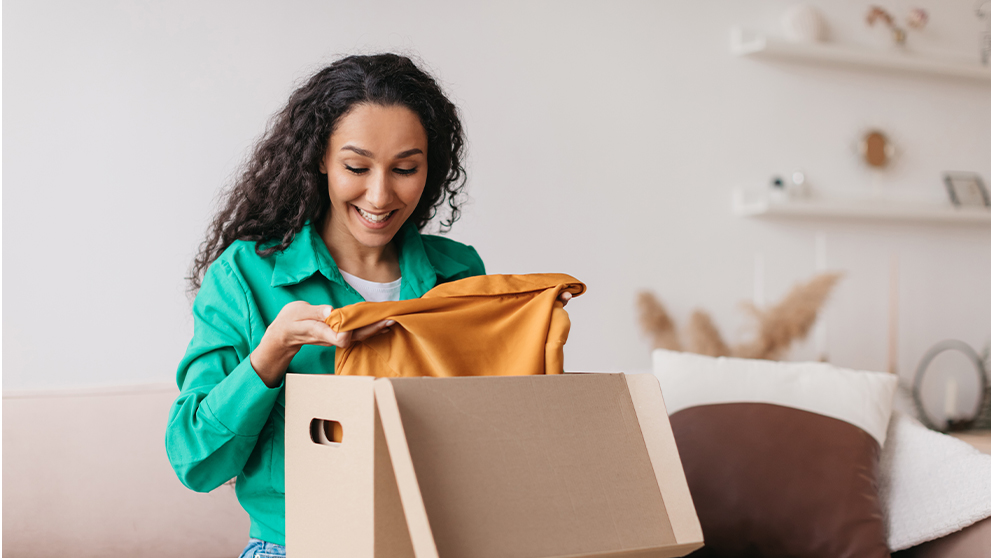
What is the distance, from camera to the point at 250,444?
0.97 metres

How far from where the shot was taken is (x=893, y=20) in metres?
2.92

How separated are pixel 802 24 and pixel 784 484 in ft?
6.48

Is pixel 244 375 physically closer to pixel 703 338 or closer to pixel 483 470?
pixel 483 470

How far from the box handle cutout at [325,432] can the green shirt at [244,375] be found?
0.11 m

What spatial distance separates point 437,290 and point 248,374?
261mm

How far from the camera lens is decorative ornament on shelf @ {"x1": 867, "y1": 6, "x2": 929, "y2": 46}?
2.86m

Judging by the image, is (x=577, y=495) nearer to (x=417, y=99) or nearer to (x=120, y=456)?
(x=417, y=99)

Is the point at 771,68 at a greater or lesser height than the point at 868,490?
greater

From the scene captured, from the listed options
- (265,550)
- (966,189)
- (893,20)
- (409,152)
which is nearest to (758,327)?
(966,189)

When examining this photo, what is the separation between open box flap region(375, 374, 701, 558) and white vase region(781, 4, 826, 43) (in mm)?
2382

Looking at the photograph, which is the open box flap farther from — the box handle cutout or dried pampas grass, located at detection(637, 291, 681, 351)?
dried pampas grass, located at detection(637, 291, 681, 351)

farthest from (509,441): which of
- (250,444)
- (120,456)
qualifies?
(120,456)

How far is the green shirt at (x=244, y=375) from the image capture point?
0.91 meters

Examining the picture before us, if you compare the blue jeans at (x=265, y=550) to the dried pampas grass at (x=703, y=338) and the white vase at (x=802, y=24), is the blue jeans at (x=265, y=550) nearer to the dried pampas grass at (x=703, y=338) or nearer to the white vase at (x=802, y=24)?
the dried pampas grass at (x=703, y=338)
